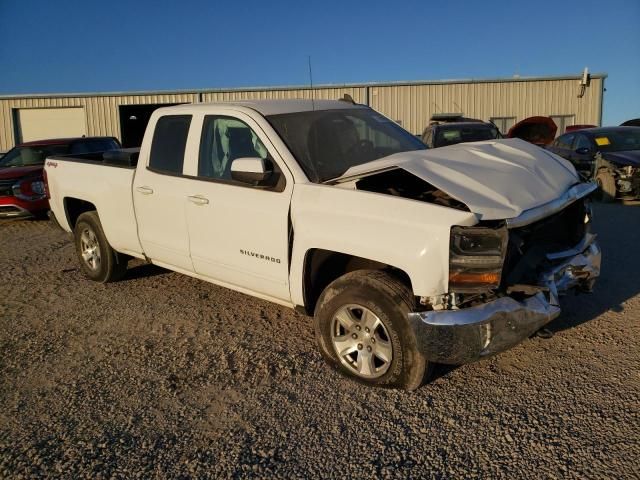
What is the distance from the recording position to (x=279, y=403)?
135 inches

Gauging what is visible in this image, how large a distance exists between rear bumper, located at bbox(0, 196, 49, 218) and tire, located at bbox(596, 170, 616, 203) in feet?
35.4

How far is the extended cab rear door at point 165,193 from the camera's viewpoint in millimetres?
4750

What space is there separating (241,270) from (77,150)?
9.44m

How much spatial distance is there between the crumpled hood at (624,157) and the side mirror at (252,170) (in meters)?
9.03

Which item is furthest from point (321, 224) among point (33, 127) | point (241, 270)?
point (33, 127)

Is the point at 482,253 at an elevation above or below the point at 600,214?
above

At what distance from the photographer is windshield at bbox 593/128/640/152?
37.0 feet

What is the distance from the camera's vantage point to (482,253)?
3.09 meters

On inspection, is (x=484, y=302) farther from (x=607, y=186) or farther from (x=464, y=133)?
(x=464, y=133)

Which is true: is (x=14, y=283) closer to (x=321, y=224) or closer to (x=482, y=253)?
(x=321, y=224)

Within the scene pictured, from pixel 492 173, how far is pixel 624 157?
335 inches

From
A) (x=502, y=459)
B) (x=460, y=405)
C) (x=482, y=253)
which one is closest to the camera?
(x=502, y=459)

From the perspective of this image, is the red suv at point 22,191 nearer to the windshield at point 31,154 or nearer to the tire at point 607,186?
the windshield at point 31,154

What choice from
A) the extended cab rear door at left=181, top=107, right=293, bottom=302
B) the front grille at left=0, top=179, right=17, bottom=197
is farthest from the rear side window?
the front grille at left=0, top=179, right=17, bottom=197
